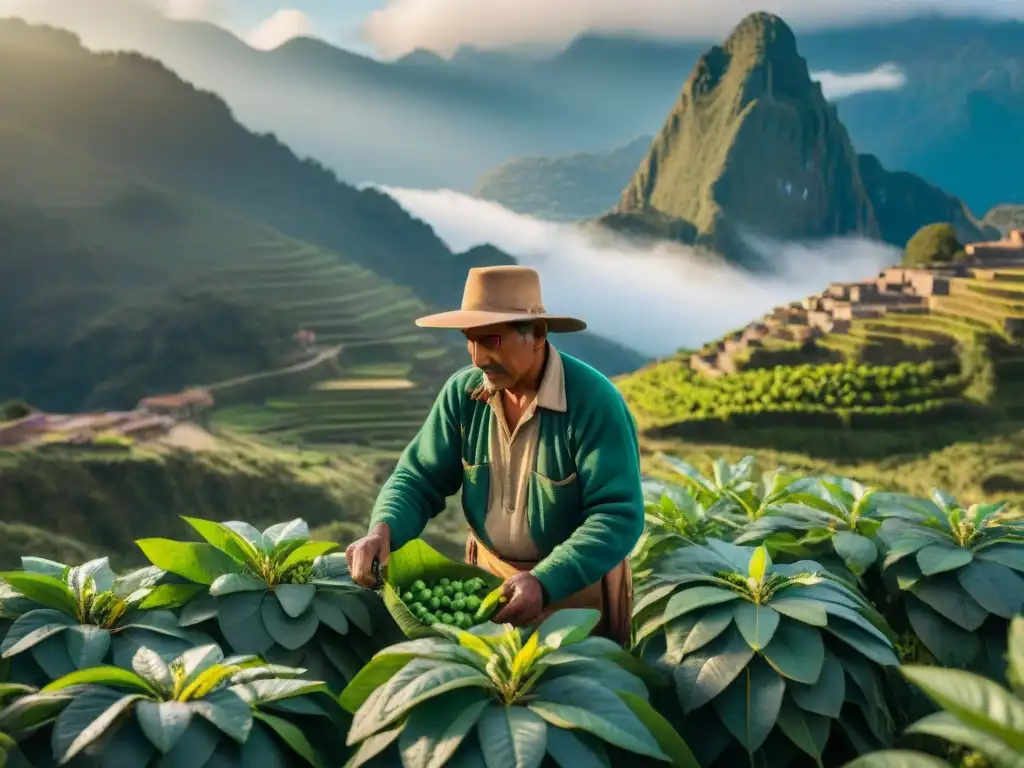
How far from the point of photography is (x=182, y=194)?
22.4 metres

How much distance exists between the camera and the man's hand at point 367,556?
1.81 m

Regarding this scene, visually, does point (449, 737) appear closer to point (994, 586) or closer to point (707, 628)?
point (707, 628)

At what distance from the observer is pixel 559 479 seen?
1.92 m

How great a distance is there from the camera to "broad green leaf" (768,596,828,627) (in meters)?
1.58

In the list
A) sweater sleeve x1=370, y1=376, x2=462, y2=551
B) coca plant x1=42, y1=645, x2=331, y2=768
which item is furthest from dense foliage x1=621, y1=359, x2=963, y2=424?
coca plant x1=42, y1=645, x2=331, y2=768

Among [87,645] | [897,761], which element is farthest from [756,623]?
[87,645]

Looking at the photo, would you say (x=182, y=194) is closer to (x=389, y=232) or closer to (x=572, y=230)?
(x=389, y=232)

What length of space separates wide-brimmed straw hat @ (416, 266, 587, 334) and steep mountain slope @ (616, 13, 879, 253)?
23958mm

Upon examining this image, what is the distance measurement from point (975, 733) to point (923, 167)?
2453 cm

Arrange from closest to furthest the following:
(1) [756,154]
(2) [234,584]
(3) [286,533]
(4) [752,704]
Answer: (4) [752,704] < (2) [234,584] < (3) [286,533] < (1) [756,154]

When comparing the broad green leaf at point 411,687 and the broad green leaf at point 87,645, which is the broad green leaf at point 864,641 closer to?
the broad green leaf at point 411,687

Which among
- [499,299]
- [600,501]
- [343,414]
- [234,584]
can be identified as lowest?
[343,414]

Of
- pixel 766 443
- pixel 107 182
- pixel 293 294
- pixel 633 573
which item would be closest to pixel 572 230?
pixel 293 294

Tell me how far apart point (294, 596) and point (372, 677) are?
40 cm
